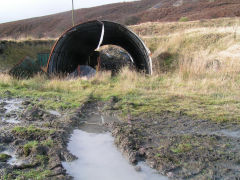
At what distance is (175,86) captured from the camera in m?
9.88

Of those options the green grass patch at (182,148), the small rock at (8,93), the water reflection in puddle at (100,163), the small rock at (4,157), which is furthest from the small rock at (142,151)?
the small rock at (8,93)

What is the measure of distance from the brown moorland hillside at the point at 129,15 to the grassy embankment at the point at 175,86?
682 inches

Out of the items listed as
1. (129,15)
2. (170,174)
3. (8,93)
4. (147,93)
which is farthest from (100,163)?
(129,15)

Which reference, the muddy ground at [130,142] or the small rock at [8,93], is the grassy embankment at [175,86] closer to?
the small rock at [8,93]

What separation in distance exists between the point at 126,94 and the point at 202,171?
498 centimetres

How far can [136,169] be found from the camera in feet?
14.3

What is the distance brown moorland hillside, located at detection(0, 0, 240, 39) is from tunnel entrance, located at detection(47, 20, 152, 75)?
672 inches

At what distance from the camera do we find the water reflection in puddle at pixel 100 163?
422cm

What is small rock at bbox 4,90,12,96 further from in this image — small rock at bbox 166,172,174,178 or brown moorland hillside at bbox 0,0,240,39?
brown moorland hillside at bbox 0,0,240,39

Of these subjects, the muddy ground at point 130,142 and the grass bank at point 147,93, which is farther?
the grass bank at point 147,93

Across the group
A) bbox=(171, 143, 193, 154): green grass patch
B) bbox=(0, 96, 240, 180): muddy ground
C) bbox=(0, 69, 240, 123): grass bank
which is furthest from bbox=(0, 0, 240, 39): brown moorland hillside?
bbox=(171, 143, 193, 154): green grass patch

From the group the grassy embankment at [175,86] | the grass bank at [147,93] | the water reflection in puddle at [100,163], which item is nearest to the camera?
the water reflection in puddle at [100,163]

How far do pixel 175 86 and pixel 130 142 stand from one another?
5134 mm

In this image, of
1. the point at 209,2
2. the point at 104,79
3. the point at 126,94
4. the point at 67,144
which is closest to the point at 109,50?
the point at 104,79
